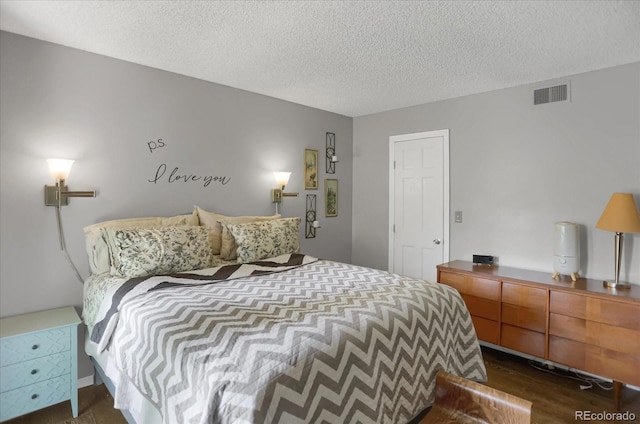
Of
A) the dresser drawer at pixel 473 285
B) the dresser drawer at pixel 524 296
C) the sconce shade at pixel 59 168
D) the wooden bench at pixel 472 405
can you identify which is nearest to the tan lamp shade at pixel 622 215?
the dresser drawer at pixel 524 296

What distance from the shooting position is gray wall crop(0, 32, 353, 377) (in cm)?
228

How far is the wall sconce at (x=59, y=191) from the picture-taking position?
2.34 m

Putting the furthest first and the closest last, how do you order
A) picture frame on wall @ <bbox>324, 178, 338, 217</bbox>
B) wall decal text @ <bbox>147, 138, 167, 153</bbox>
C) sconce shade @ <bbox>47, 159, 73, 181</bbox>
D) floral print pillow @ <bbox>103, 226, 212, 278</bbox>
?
1. picture frame on wall @ <bbox>324, 178, 338, 217</bbox>
2. wall decal text @ <bbox>147, 138, 167, 153</bbox>
3. sconce shade @ <bbox>47, 159, 73, 181</bbox>
4. floral print pillow @ <bbox>103, 226, 212, 278</bbox>

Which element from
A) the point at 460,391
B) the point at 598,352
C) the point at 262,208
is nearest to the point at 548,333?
the point at 598,352

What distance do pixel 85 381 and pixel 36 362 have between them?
0.58 meters

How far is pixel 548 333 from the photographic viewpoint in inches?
105

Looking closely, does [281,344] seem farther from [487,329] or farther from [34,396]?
[487,329]

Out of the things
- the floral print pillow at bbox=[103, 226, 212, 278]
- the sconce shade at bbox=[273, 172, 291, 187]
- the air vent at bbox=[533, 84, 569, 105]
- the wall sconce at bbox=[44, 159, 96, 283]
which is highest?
the air vent at bbox=[533, 84, 569, 105]

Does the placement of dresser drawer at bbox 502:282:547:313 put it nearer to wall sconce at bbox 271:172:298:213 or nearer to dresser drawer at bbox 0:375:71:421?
wall sconce at bbox 271:172:298:213

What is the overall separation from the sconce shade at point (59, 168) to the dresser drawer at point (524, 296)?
11.2 ft

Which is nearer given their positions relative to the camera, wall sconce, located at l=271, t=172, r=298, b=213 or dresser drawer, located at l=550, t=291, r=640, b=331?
dresser drawer, located at l=550, t=291, r=640, b=331

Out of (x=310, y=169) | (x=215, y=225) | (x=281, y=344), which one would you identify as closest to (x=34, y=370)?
(x=215, y=225)

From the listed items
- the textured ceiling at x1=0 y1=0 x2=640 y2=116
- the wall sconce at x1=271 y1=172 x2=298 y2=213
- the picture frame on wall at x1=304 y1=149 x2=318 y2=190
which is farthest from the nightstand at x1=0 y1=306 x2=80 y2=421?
the picture frame on wall at x1=304 y1=149 x2=318 y2=190

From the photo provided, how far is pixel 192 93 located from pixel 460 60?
88.0 inches
